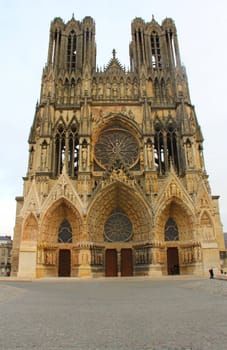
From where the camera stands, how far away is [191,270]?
70.0 ft

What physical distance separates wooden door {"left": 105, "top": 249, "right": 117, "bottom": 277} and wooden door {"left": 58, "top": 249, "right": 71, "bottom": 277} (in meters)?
2.94

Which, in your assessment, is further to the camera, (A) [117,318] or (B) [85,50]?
(B) [85,50]

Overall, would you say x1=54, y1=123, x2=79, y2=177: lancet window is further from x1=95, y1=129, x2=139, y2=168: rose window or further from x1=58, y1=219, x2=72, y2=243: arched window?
x1=58, y1=219, x2=72, y2=243: arched window

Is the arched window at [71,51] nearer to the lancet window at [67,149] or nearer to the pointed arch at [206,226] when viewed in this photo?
the lancet window at [67,149]

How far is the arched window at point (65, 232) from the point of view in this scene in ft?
74.4

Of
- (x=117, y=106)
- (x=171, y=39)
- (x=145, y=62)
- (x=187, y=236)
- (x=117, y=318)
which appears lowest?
(x=117, y=318)

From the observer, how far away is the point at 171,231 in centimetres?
2311

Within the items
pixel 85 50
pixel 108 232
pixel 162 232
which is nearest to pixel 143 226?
pixel 162 232

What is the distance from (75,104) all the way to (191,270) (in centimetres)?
1711

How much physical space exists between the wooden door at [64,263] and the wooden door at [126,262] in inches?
164

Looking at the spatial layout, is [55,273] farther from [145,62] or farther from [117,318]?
[145,62]

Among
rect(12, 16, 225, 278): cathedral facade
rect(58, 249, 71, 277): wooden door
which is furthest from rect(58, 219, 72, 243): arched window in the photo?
rect(58, 249, 71, 277): wooden door

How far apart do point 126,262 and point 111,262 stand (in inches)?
46.4

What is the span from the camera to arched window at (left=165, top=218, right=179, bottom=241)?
75.2ft
